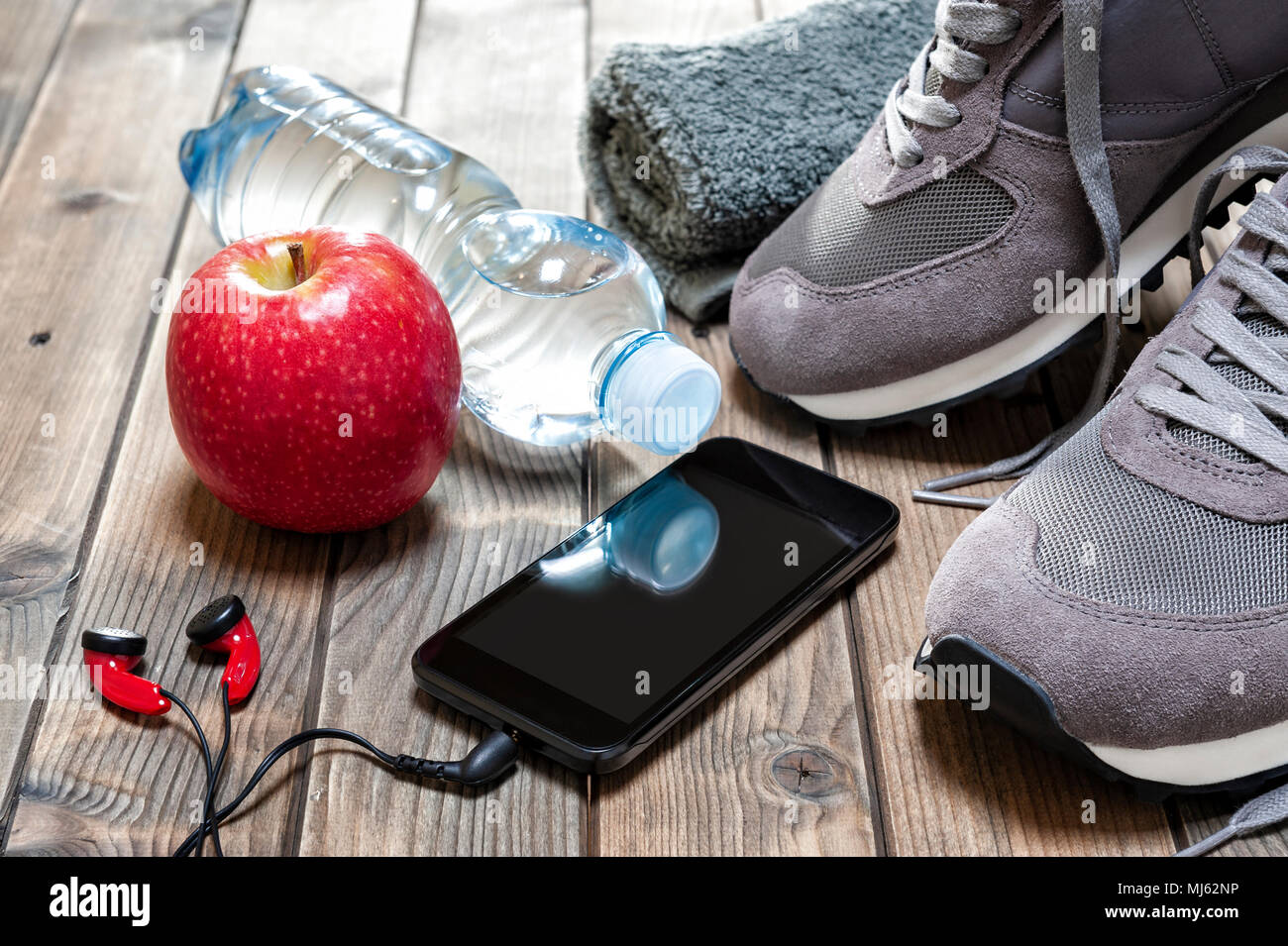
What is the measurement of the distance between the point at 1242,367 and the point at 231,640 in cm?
52

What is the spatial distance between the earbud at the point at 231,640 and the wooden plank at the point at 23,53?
0.58 meters

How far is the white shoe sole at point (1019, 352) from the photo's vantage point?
0.73m

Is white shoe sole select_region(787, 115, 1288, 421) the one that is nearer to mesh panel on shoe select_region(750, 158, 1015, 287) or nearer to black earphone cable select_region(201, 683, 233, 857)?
mesh panel on shoe select_region(750, 158, 1015, 287)

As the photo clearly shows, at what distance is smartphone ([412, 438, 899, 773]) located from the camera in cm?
57

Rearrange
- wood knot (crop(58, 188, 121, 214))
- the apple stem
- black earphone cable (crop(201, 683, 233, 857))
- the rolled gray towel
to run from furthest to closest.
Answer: wood knot (crop(58, 188, 121, 214)) → the rolled gray towel → the apple stem → black earphone cable (crop(201, 683, 233, 857))

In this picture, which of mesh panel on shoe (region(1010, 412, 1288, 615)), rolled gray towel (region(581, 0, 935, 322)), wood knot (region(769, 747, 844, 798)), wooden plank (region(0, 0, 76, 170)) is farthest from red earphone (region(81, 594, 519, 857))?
wooden plank (region(0, 0, 76, 170))

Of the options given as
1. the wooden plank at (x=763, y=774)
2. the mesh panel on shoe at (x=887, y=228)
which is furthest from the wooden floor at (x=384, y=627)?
Answer: the mesh panel on shoe at (x=887, y=228)

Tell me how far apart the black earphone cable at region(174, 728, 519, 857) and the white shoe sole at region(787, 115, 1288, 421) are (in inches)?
12.3

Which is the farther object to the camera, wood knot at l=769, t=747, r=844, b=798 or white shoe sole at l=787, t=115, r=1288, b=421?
white shoe sole at l=787, t=115, r=1288, b=421

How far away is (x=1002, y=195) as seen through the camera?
0.70 meters

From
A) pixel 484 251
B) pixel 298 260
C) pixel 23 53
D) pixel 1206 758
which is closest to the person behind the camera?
pixel 1206 758

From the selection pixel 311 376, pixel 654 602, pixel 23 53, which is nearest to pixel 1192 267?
pixel 654 602

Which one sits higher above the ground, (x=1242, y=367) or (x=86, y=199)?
(x=1242, y=367)

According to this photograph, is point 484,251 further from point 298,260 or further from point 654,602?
point 654,602
